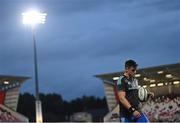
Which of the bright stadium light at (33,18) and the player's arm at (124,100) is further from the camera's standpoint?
the bright stadium light at (33,18)

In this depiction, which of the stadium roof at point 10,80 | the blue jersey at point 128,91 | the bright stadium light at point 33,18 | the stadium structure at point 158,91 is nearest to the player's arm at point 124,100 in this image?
the blue jersey at point 128,91

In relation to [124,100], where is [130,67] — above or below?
above

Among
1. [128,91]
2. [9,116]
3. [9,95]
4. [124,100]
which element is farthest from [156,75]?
[124,100]

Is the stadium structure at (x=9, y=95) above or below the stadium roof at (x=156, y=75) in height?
below

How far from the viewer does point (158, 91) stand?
2199 inches

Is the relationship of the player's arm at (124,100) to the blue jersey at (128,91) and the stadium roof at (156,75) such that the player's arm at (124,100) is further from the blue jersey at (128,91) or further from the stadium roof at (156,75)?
the stadium roof at (156,75)

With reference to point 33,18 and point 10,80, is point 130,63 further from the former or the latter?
point 10,80

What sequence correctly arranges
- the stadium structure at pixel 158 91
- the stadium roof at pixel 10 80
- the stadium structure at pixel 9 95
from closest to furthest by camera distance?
the stadium structure at pixel 9 95 < the stadium structure at pixel 158 91 < the stadium roof at pixel 10 80

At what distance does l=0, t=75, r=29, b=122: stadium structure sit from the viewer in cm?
4578

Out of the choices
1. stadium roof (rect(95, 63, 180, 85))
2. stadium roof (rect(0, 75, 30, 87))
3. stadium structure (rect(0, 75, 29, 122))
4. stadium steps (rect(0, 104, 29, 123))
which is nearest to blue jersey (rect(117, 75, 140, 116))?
stadium steps (rect(0, 104, 29, 123))

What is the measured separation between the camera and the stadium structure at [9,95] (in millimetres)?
45781

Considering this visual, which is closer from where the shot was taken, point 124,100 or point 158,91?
point 124,100

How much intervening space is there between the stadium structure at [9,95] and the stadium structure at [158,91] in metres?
8.31

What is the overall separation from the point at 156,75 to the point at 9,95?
15303mm
